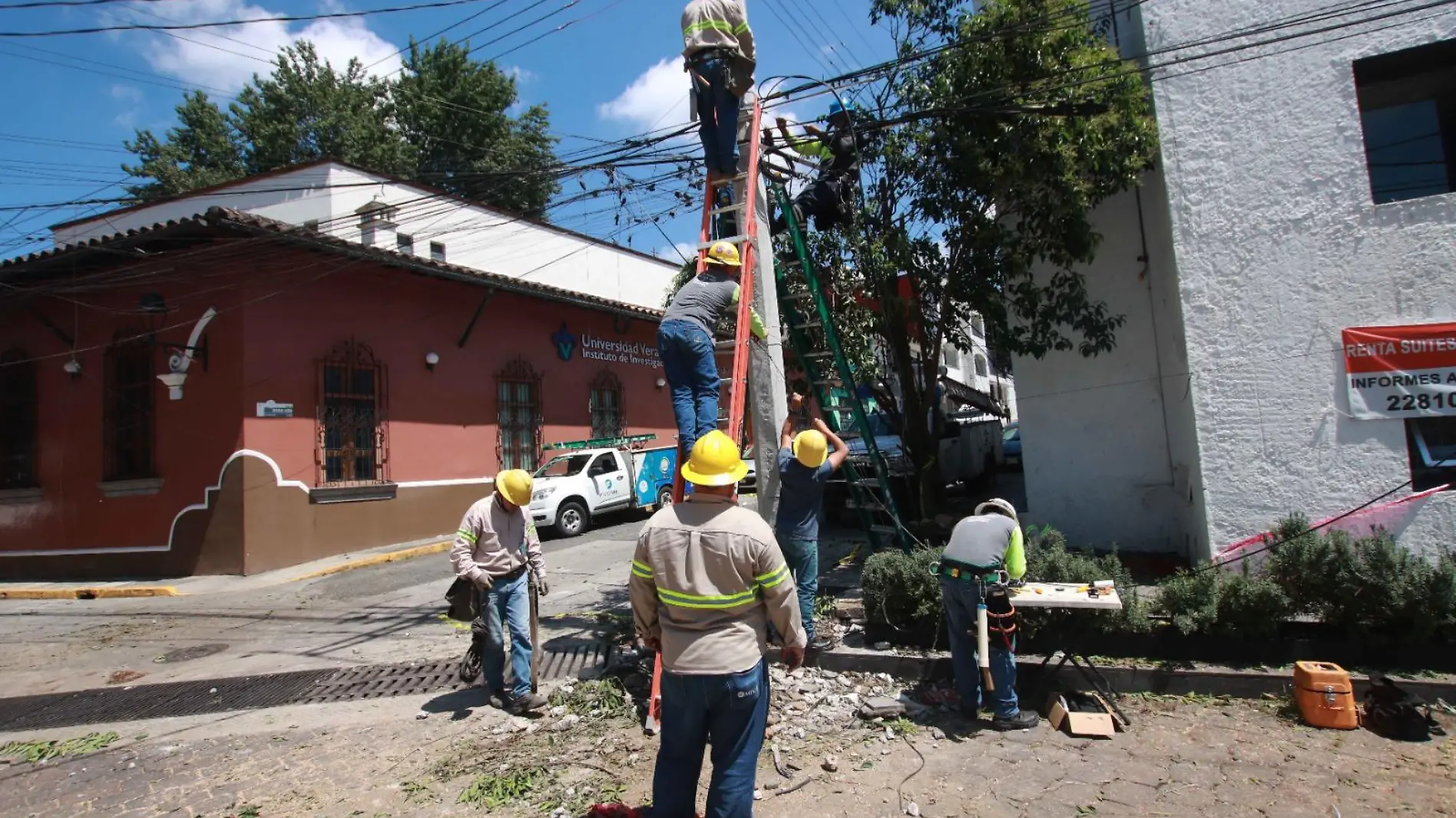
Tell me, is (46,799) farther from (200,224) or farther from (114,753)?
(200,224)

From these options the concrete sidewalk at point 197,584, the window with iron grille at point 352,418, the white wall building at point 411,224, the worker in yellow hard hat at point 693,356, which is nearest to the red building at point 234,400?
the window with iron grille at point 352,418

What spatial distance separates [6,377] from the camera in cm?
1356

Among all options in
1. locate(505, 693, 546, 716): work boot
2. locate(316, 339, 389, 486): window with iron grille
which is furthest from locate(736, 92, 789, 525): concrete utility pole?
locate(316, 339, 389, 486): window with iron grille

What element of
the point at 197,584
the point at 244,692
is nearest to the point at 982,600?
the point at 244,692

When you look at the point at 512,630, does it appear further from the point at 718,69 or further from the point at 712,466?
the point at 718,69

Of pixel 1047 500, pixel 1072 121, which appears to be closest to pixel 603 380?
pixel 1047 500

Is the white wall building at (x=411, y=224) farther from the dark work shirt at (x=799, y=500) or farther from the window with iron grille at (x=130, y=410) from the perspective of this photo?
the dark work shirt at (x=799, y=500)

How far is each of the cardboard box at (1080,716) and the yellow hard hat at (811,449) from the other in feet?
7.24

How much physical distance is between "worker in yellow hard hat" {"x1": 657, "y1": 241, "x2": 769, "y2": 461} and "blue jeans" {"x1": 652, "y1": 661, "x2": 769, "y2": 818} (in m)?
2.34

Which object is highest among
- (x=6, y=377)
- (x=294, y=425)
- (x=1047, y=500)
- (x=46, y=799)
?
(x=6, y=377)

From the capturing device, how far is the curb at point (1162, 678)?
5.07 meters

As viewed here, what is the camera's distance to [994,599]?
194 inches

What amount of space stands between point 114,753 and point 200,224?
25.8 feet

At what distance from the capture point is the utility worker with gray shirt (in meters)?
4.93
